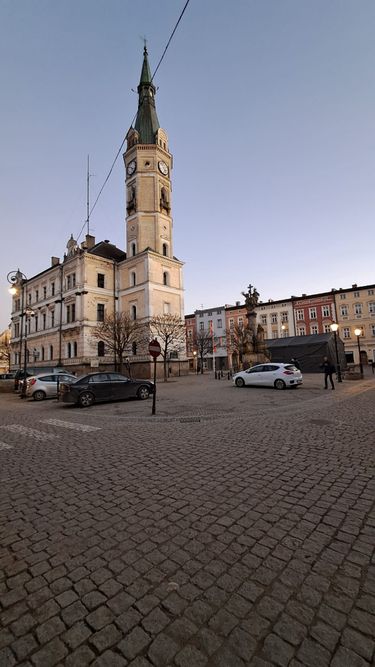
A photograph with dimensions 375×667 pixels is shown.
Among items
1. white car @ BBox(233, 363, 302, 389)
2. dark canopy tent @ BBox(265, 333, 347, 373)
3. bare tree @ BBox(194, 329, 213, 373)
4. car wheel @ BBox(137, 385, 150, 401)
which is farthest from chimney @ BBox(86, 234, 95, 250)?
car wheel @ BBox(137, 385, 150, 401)

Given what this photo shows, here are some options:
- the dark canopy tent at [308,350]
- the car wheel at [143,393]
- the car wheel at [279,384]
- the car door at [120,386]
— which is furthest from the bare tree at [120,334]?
the car wheel at [279,384]

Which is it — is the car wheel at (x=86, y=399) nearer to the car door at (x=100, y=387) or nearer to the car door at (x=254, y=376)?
the car door at (x=100, y=387)

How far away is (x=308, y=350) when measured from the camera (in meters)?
34.8

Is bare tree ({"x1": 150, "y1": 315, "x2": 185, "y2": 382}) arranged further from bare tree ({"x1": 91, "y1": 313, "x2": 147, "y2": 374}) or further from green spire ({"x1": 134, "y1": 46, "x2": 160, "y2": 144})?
green spire ({"x1": 134, "y1": 46, "x2": 160, "y2": 144})

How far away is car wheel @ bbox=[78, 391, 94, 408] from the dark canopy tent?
2726cm

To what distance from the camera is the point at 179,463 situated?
203 inches

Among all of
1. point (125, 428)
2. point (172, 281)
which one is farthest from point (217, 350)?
point (125, 428)

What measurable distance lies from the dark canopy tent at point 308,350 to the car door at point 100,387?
26.4 m

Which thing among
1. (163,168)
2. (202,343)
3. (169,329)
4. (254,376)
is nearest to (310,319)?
(202,343)

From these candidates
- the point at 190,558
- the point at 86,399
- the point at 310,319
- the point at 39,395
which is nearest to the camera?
the point at 190,558

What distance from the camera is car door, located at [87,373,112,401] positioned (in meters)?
13.9

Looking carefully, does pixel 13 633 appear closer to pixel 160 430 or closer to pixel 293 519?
pixel 293 519

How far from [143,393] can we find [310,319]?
53.7m

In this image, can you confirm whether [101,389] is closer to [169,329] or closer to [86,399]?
[86,399]
